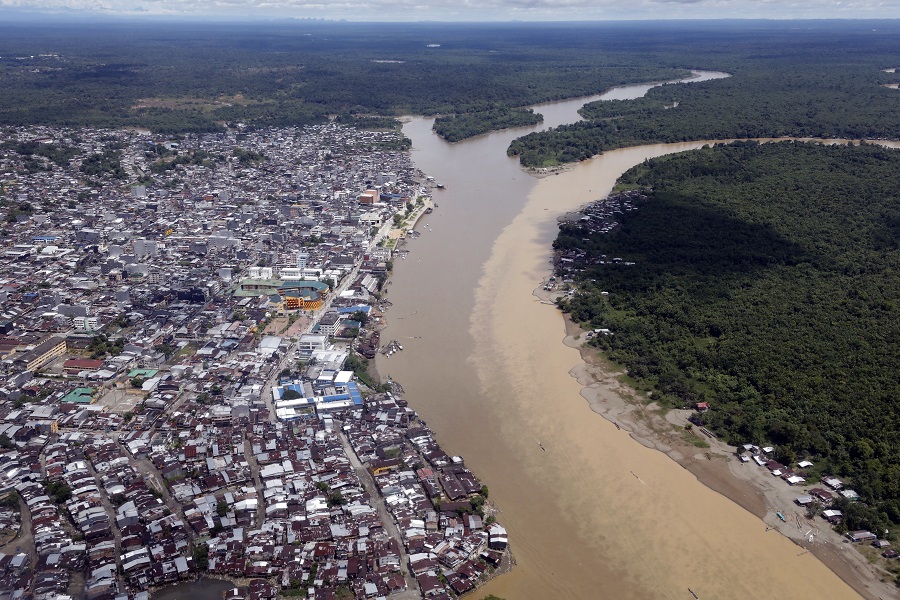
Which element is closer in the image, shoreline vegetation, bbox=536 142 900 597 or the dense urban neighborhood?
the dense urban neighborhood

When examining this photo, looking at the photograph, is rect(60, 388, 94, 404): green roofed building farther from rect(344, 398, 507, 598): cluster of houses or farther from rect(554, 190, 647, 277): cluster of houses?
rect(554, 190, 647, 277): cluster of houses

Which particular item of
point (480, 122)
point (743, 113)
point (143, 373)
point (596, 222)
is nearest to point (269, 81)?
point (480, 122)

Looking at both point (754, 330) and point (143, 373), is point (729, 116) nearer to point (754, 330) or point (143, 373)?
point (754, 330)

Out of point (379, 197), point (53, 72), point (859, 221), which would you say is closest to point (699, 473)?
point (859, 221)

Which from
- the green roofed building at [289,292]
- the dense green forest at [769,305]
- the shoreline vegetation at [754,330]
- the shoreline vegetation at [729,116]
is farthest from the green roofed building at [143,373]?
the shoreline vegetation at [729,116]

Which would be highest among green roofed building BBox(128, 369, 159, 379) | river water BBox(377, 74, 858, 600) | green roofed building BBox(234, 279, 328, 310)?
green roofed building BBox(234, 279, 328, 310)

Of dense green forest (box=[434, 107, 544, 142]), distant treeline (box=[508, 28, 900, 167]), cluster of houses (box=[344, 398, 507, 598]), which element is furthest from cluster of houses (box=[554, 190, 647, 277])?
dense green forest (box=[434, 107, 544, 142])

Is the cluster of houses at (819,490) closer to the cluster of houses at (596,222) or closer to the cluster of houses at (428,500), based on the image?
the cluster of houses at (428,500)

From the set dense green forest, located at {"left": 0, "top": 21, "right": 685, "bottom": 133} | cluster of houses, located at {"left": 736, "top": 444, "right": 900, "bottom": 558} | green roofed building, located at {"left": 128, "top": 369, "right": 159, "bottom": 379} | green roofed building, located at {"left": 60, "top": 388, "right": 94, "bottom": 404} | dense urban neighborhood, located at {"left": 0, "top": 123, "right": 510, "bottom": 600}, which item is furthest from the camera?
dense green forest, located at {"left": 0, "top": 21, "right": 685, "bottom": 133}
